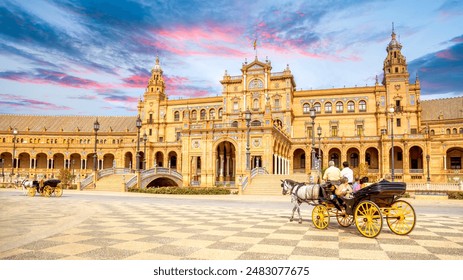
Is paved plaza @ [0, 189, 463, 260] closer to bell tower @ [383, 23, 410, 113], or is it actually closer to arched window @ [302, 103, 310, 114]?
bell tower @ [383, 23, 410, 113]

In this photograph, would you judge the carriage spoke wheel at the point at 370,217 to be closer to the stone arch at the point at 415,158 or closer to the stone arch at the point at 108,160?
the stone arch at the point at 415,158

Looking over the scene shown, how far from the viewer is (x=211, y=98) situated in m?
75.8

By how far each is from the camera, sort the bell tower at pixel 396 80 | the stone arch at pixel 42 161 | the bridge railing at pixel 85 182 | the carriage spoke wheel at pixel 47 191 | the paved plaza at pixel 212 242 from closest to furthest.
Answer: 1. the paved plaza at pixel 212 242
2. the carriage spoke wheel at pixel 47 191
3. the bridge railing at pixel 85 182
4. the bell tower at pixel 396 80
5. the stone arch at pixel 42 161

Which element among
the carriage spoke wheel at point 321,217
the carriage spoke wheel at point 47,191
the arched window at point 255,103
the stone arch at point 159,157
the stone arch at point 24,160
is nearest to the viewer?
the carriage spoke wheel at point 321,217

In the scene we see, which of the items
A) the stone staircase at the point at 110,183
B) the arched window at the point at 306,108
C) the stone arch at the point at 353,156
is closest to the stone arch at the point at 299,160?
the stone arch at the point at 353,156

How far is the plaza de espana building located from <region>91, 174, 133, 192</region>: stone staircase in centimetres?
385

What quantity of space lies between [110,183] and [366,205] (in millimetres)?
34822

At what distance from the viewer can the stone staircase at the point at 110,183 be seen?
36.9 meters

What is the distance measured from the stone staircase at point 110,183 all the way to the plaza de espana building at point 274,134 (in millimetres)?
3853

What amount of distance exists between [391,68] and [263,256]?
214 feet

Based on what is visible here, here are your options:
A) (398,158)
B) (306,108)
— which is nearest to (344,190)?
(398,158)

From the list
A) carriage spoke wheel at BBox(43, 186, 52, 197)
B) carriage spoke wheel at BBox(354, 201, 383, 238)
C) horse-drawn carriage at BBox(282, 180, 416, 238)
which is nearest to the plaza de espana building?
carriage spoke wheel at BBox(43, 186, 52, 197)

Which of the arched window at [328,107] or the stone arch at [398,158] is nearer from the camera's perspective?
the stone arch at [398,158]

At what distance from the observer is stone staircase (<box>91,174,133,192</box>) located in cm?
3688
